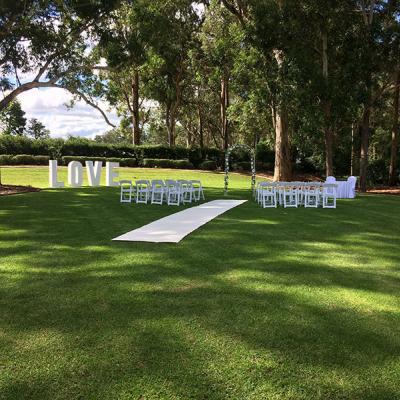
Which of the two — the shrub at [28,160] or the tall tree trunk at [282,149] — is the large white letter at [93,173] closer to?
the tall tree trunk at [282,149]

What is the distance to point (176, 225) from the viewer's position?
10211mm

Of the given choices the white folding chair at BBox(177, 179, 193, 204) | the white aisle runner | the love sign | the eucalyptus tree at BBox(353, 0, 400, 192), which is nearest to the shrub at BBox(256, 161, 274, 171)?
the eucalyptus tree at BBox(353, 0, 400, 192)

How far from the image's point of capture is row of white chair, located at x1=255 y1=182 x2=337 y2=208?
14523mm

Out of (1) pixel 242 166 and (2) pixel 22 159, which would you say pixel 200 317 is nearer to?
(2) pixel 22 159

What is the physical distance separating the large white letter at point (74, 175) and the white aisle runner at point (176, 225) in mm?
8531

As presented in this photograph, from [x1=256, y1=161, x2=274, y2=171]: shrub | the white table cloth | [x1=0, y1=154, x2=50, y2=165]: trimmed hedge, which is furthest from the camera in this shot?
[x1=256, y1=161, x2=274, y2=171]: shrub

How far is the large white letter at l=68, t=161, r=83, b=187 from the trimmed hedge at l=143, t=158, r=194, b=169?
16.2m

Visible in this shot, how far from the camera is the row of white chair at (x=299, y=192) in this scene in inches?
572

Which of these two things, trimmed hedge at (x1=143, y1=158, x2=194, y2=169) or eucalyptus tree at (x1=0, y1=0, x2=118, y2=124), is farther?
trimmed hedge at (x1=143, y1=158, x2=194, y2=169)

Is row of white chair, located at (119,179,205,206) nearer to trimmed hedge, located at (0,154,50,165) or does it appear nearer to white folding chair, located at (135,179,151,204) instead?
white folding chair, located at (135,179,151,204)

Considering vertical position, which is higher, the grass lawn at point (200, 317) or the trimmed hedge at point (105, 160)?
the trimmed hedge at point (105, 160)

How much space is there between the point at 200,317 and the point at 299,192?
37.0 feet

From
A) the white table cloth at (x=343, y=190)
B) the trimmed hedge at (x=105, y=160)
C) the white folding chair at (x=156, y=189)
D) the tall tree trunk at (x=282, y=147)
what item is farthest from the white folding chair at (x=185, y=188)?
the trimmed hedge at (x=105, y=160)

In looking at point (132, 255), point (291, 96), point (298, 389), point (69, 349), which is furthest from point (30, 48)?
point (298, 389)
